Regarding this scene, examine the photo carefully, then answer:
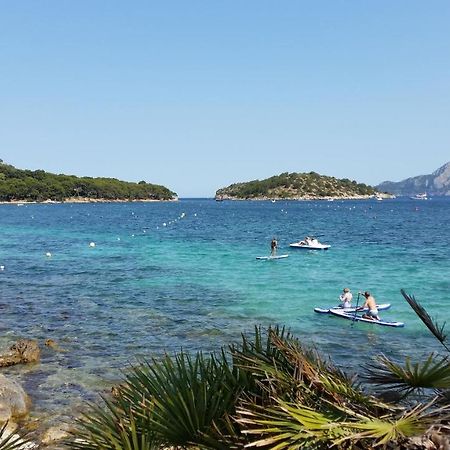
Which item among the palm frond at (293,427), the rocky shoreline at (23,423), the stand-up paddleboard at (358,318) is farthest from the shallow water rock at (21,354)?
the palm frond at (293,427)

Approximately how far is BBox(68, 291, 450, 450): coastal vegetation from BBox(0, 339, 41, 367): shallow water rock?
12441 millimetres

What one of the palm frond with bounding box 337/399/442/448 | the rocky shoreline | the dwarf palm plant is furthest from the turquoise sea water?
the palm frond with bounding box 337/399/442/448

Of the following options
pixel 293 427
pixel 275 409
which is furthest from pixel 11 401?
pixel 293 427

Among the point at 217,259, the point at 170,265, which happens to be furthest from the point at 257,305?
the point at 217,259

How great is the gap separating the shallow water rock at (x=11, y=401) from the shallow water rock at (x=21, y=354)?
3269 mm

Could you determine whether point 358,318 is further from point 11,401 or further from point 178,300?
point 11,401

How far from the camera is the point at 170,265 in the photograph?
131ft

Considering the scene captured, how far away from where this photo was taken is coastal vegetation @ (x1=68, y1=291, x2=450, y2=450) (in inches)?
144

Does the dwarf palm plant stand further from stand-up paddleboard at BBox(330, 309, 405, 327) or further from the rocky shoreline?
stand-up paddleboard at BBox(330, 309, 405, 327)

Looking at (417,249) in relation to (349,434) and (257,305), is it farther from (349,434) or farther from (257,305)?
(349,434)

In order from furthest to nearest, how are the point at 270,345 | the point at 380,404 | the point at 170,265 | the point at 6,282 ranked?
the point at 170,265, the point at 6,282, the point at 270,345, the point at 380,404

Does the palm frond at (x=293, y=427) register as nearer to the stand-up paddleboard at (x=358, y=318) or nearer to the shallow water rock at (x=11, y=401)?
the shallow water rock at (x=11, y=401)

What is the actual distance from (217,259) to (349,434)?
40.1 metres

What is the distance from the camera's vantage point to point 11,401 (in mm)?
11984
